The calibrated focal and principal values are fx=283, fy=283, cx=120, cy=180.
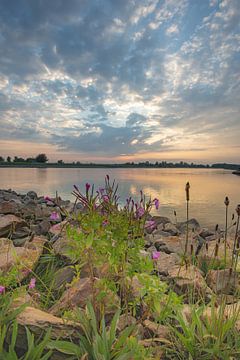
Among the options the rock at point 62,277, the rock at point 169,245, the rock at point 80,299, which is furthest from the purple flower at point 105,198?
the rock at point 169,245

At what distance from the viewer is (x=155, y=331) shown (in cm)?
253

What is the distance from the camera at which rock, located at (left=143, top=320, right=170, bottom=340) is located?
2.53 metres

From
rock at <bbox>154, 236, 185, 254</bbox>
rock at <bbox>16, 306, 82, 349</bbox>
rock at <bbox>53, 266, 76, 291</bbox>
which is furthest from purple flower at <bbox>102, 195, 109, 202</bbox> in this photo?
rock at <bbox>154, 236, 185, 254</bbox>

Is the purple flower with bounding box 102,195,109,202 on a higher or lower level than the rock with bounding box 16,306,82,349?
higher

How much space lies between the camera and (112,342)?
7.19 ft

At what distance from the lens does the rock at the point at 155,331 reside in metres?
2.53

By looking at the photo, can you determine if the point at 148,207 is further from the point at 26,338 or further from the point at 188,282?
the point at 188,282

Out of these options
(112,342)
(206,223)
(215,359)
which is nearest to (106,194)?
(112,342)

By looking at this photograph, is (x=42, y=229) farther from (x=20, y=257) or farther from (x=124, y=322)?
(x=124, y=322)

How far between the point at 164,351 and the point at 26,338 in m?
1.16

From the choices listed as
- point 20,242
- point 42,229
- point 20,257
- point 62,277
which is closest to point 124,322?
point 62,277

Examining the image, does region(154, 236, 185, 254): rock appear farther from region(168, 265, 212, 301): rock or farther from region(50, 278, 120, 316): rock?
region(50, 278, 120, 316): rock

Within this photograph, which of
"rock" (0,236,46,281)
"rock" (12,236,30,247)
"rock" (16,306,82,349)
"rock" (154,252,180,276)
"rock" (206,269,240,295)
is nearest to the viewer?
"rock" (16,306,82,349)

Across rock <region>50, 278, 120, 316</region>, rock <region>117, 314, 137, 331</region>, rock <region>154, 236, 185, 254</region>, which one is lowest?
rock <region>154, 236, 185, 254</region>
